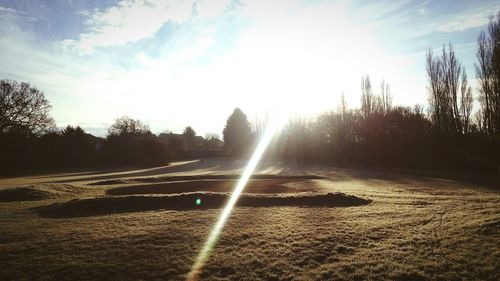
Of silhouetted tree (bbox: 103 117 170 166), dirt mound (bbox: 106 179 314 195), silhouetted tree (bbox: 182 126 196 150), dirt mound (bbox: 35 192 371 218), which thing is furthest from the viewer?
silhouetted tree (bbox: 182 126 196 150)

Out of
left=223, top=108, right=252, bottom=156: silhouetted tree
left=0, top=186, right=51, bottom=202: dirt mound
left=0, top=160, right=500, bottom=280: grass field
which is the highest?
left=223, top=108, right=252, bottom=156: silhouetted tree

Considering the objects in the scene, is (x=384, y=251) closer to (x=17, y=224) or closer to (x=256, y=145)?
(x=17, y=224)

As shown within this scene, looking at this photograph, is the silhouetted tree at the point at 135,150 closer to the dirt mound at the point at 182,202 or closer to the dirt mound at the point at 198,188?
the dirt mound at the point at 198,188

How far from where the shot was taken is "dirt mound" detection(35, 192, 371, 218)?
12.0 m

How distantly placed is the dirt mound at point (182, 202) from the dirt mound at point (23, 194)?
280cm

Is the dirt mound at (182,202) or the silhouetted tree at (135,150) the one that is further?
the silhouetted tree at (135,150)

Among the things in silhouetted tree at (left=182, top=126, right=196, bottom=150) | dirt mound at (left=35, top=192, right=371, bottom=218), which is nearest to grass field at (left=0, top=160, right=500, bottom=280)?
dirt mound at (left=35, top=192, right=371, bottom=218)

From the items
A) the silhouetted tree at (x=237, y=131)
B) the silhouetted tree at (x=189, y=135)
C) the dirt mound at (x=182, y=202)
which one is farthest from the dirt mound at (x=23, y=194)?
the silhouetted tree at (x=189, y=135)

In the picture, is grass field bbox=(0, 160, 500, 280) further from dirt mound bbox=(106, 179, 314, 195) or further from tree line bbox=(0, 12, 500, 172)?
tree line bbox=(0, 12, 500, 172)

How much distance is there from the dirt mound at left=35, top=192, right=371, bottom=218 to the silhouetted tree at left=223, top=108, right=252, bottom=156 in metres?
56.2

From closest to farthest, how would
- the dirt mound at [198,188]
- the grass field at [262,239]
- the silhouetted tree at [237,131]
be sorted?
1. the grass field at [262,239]
2. the dirt mound at [198,188]
3. the silhouetted tree at [237,131]

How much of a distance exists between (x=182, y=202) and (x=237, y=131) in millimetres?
59050

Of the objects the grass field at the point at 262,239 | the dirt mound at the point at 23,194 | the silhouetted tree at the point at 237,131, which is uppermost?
the silhouetted tree at the point at 237,131

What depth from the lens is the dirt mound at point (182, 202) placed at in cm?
1197
